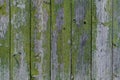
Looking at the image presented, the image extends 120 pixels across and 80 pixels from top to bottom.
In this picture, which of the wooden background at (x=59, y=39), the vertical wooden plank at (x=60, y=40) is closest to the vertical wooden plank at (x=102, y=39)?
the wooden background at (x=59, y=39)

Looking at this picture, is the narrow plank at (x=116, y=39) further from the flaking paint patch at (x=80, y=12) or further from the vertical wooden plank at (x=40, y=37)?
the vertical wooden plank at (x=40, y=37)

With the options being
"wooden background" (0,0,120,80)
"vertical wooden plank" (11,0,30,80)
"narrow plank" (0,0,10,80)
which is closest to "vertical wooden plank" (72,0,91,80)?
"wooden background" (0,0,120,80)

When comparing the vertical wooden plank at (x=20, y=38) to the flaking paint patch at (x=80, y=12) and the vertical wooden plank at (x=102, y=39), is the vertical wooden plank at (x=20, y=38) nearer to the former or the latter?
the flaking paint patch at (x=80, y=12)

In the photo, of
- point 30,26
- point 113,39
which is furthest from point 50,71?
point 113,39

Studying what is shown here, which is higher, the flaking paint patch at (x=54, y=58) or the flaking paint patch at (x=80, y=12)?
the flaking paint patch at (x=80, y=12)

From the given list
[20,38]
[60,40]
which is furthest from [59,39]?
[20,38]
